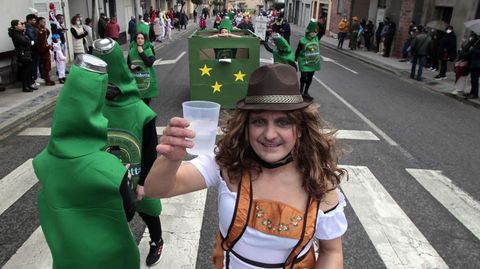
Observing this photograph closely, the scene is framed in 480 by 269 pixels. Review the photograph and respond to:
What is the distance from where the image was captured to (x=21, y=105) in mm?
8930

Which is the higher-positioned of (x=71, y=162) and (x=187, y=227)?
(x=71, y=162)

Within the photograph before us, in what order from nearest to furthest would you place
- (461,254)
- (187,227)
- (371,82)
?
(461,254) → (187,227) → (371,82)

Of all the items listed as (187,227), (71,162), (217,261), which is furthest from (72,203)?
(187,227)

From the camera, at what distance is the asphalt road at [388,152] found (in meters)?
4.12

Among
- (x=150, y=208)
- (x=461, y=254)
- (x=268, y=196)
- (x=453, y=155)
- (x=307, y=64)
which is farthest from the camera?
(x=307, y=64)

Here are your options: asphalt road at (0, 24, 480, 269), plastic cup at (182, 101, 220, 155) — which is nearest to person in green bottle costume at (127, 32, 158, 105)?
asphalt road at (0, 24, 480, 269)

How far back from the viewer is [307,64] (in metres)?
9.66

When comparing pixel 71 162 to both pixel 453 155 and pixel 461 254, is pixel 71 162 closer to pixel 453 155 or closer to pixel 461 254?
pixel 461 254

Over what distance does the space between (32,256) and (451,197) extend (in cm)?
509

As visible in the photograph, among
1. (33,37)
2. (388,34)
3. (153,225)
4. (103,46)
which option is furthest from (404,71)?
(103,46)

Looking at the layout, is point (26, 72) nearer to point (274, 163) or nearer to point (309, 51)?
point (309, 51)

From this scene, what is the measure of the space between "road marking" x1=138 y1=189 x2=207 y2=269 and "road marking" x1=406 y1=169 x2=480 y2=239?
312 centimetres

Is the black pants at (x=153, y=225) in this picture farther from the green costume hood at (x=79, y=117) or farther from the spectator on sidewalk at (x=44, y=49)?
the spectator on sidewalk at (x=44, y=49)

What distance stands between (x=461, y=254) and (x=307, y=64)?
640 cm
